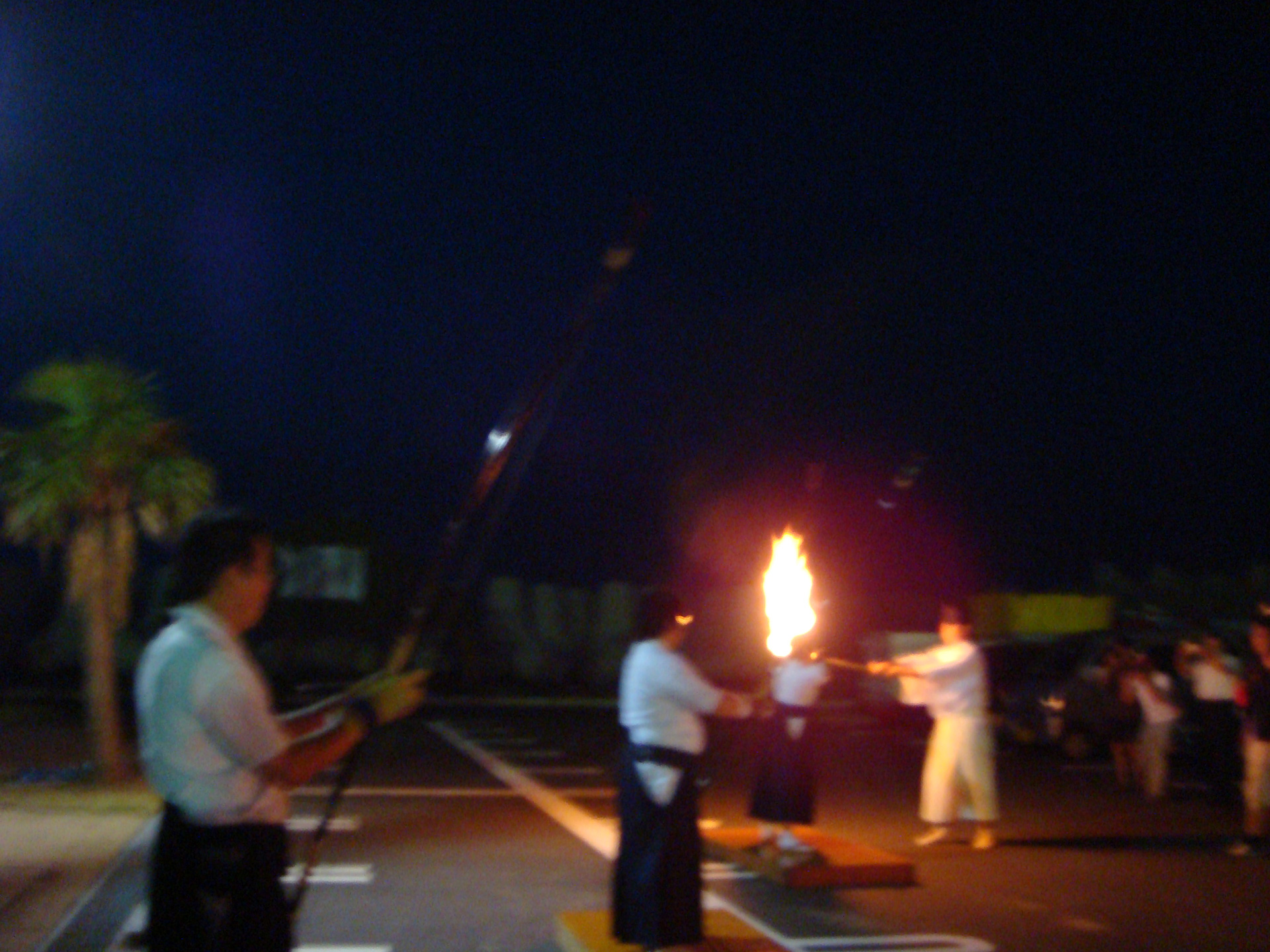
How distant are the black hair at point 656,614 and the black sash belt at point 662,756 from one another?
A: 1.72 feet

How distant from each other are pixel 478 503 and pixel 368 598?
33.5 m

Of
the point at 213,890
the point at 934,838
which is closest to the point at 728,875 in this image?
the point at 934,838

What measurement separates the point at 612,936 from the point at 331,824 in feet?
16.4

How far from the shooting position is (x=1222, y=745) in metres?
14.2

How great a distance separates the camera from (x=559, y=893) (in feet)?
30.9

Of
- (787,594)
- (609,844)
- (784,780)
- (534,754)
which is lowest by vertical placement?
(609,844)

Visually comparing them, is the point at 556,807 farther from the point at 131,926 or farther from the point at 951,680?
the point at 131,926

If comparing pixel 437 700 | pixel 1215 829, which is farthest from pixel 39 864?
pixel 437 700

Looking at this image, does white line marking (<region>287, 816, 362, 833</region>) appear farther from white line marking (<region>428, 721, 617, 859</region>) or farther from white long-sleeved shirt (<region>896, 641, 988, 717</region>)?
white long-sleeved shirt (<region>896, 641, 988, 717</region>)

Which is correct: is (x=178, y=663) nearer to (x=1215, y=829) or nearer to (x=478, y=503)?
(x=478, y=503)

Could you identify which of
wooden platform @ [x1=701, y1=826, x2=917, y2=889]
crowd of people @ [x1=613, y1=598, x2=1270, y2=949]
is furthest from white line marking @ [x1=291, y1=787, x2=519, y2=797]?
wooden platform @ [x1=701, y1=826, x2=917, y2=889]

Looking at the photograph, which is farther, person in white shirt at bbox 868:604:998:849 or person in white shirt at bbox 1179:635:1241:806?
person in white shirt at bbox 1179:635:1241:806

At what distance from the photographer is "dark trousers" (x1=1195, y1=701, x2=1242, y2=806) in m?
14.0

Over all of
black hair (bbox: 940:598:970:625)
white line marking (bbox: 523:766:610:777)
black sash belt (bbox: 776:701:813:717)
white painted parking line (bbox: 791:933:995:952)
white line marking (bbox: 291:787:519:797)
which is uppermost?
black hair (bbox: 940:598:970:625)
